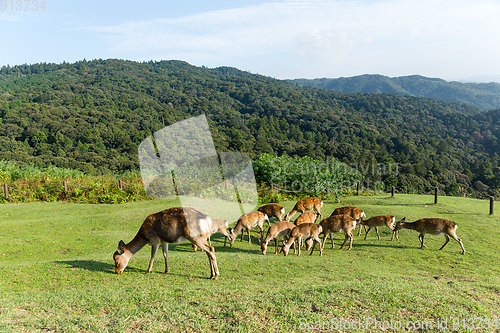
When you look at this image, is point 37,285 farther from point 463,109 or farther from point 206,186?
point 463,109

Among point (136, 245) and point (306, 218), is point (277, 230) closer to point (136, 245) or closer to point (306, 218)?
point (306, 218)

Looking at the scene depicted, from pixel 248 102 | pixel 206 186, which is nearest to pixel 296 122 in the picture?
pixel 248 102

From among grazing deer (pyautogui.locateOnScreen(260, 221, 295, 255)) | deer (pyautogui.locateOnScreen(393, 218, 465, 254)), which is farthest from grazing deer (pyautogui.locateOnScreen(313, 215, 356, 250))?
deer (pyautogui.locateOnScreen(393, 218, 465, 254))

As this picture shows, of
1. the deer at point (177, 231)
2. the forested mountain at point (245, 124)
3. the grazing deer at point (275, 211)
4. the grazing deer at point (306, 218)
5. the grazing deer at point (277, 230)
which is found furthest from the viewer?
the forested mountain at point (245, 124)

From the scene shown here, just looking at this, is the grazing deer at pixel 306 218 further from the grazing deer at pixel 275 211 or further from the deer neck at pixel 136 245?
the deer neck at pixel 136 245

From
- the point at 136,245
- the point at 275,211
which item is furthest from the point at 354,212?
the point at 136,245

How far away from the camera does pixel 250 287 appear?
6.25 metres

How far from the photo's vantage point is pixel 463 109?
108 metres

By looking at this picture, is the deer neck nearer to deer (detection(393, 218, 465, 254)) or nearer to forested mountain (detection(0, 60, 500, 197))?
deer (detection(393, 218, 465, 254))

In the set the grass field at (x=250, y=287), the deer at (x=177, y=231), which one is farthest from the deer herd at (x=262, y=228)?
the grass field at (x=250, y=287)

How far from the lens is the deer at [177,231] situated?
6797mm

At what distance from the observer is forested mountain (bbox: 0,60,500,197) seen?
4653 cm

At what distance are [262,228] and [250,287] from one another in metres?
5.25

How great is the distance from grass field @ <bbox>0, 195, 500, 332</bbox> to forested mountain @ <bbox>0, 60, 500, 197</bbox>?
65.0 ft
